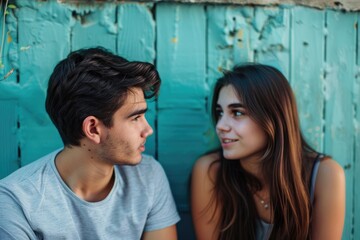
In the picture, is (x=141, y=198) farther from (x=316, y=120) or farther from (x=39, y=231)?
(x=316, y=120)

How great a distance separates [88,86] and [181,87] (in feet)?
1.89

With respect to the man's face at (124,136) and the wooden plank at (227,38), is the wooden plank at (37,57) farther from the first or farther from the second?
the wooden plank at (227,38)

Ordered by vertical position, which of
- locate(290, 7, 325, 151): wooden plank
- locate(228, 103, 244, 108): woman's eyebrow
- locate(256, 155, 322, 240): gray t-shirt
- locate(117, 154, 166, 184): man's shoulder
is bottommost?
locate(256, 155, 322, 240): gray t-shirt

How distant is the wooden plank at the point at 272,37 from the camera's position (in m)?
2.31

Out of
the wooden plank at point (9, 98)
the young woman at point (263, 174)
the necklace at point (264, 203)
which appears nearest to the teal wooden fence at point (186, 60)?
the wooden plank at point (9, 98)

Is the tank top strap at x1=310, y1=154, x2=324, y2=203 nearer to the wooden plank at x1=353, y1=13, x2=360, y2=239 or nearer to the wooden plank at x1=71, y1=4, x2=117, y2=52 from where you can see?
the wooden plank at x1=353, y1=13, x2=360, y2=239

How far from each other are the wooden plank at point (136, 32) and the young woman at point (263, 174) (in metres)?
0.41

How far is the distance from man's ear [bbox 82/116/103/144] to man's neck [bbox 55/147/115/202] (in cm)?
8

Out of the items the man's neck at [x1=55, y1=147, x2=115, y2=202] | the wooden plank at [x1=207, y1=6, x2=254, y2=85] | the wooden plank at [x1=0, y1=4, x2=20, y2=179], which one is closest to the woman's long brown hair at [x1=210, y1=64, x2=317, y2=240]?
the wooden plank at [x1=207, y1=6, x2=254, y2=85]

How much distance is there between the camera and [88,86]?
74.2 inches

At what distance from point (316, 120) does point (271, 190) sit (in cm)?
48

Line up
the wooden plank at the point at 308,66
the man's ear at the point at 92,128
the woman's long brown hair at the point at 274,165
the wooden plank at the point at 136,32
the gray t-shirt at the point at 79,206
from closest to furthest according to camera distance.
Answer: the gray t-shirt at the point at 79,206
the man's ear at the point at 92,128
the woman's long brown hair at the point at 274,165
the wooden plank at the point at 136,32
the wooden plank at the point at 308,66

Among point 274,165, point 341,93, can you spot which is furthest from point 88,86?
point 341,93

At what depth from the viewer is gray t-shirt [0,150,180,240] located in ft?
5.90
